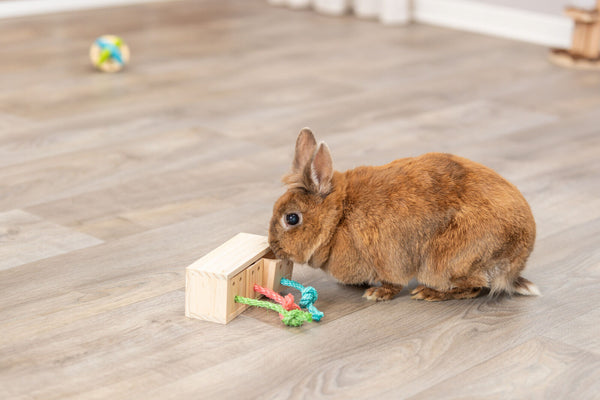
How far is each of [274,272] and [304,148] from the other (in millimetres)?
259

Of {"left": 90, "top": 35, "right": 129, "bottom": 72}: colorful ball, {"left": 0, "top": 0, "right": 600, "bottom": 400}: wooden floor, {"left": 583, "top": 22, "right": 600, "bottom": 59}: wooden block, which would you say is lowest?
{"left": 0, "top": 0, "right": 600, "bottom": 400}: wooden floor

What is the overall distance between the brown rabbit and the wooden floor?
90 millimetres

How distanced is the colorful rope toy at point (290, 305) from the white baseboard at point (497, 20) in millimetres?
2966

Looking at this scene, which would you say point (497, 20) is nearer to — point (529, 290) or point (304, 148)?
point (529, 290)

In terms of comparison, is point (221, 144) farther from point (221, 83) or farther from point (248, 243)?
point (248, 243)

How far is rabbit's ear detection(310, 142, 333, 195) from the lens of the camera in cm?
164

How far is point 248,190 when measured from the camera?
2.35m

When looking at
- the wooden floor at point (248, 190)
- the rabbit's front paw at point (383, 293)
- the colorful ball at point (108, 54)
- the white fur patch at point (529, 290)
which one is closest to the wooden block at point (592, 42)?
the wooden floor at point (248, 190)

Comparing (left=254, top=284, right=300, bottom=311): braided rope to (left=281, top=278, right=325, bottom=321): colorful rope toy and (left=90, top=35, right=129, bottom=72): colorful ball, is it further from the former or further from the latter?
(left=90, top=35, right=129, bottom=72): colorful ball

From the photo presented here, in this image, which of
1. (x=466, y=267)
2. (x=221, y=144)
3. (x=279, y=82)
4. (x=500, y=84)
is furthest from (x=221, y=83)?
(x=466, y=267)

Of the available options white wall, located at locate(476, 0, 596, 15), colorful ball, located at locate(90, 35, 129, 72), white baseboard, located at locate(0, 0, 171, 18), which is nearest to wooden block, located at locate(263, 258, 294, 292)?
colorful ball, located at locate(90, 35, 129, 72)

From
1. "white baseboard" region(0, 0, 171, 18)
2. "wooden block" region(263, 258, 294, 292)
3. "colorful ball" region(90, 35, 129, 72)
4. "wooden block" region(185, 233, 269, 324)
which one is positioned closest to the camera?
"wooden block" region(185, 233, 269, 324)

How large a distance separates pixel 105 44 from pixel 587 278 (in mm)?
2282

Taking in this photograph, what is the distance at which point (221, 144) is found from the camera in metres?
2.73
